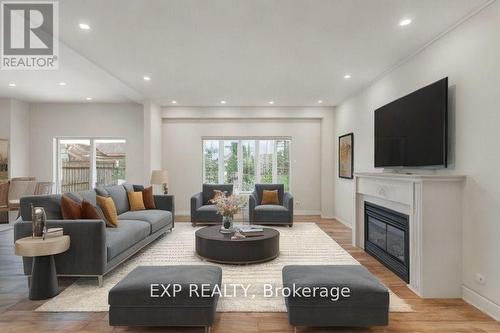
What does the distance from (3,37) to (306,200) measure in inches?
260

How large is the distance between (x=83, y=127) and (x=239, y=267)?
19.8ft

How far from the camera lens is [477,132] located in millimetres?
2760

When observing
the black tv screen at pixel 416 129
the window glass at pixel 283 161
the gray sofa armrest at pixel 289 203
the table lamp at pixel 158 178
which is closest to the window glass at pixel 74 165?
the table lamp at pixel 158 178

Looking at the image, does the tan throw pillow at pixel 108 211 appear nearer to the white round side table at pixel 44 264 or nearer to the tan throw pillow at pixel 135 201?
the white round side table at pixel 44 264

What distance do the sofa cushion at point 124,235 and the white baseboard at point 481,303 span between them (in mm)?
3755

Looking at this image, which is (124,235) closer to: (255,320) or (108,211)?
(108,211)

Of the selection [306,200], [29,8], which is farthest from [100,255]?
[306,200]

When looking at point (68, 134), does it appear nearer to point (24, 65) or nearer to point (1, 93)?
point (1, 93)

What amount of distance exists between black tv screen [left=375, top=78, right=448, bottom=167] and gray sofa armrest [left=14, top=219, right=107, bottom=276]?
3731 millimetres

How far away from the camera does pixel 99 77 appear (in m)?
5.11

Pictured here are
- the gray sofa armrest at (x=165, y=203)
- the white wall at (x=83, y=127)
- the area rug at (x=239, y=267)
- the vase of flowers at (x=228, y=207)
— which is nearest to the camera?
the area rug at (x=239, y=267)

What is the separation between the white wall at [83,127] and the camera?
24.3 ft

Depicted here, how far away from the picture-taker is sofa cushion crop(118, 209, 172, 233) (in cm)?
453

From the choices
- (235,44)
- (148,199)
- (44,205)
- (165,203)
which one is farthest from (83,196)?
(235,44)
